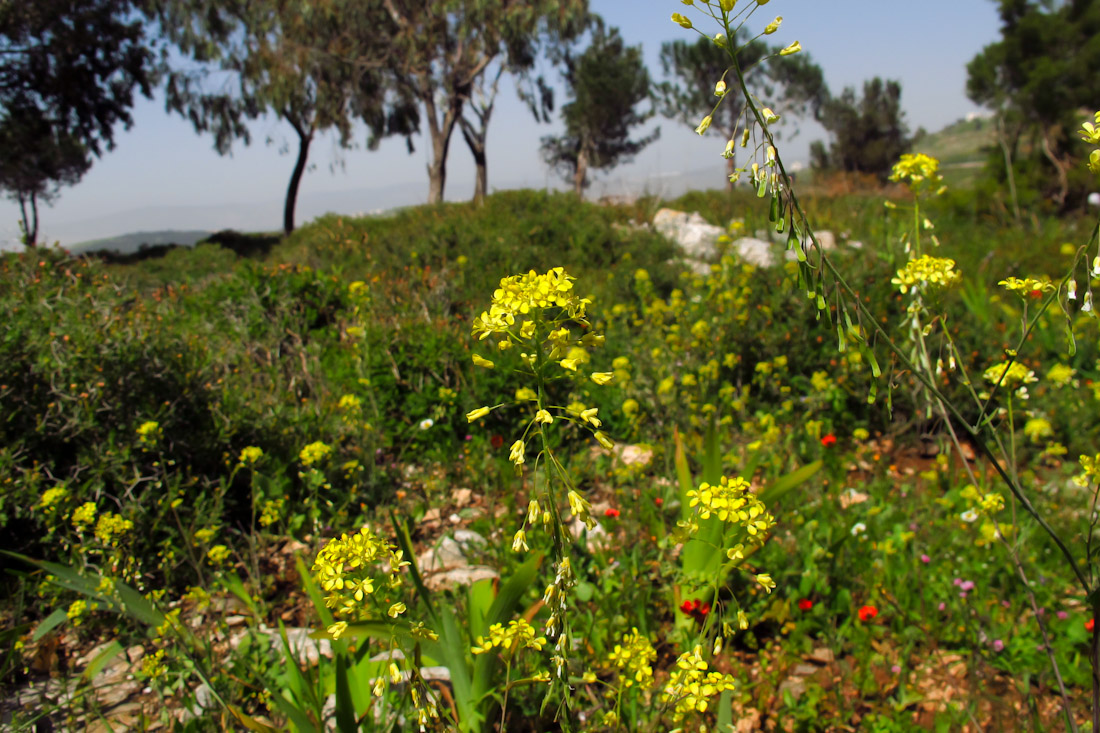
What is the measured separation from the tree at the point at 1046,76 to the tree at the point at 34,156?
2250 centimetres

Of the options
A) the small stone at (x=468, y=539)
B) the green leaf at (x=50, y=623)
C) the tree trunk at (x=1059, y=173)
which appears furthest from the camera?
the tree trunk at (x=1059, y=173)

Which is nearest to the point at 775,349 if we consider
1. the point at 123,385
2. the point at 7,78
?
the point at 123,385

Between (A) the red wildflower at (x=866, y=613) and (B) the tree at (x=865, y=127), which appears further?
(B) the tree at (x=865, y=127)

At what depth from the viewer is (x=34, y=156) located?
57.8 feet

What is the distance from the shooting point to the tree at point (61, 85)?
16.8 metres

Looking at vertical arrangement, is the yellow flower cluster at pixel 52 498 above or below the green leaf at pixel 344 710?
above

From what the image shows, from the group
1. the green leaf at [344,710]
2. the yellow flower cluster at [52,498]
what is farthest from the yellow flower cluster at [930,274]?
the yellow flower cluster at [52,498]

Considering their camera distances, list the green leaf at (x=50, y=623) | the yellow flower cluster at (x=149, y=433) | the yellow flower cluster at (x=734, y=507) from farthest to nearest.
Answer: the yellow flower cluster at (x=149, y=433), the green leaf at (x=50, y=623), the yellow flower cluster at (x=734, y=507)

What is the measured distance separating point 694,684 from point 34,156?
2220 centimetres

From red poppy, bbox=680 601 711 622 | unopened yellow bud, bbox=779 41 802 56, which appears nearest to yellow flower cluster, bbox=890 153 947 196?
unopened yellow bud, bbox=779 41 802 56

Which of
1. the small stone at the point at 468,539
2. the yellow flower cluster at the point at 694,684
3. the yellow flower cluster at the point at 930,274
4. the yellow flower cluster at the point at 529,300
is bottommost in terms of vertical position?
the small stone at the point at 468,539

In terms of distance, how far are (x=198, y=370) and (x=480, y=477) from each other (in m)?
1.38

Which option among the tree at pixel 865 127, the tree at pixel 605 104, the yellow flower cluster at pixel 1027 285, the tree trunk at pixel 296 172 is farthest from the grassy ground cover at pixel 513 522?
the tree at pixel 865 127

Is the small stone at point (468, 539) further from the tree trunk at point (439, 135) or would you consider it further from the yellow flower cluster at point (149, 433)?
the tree trunk at point (439, 135)
